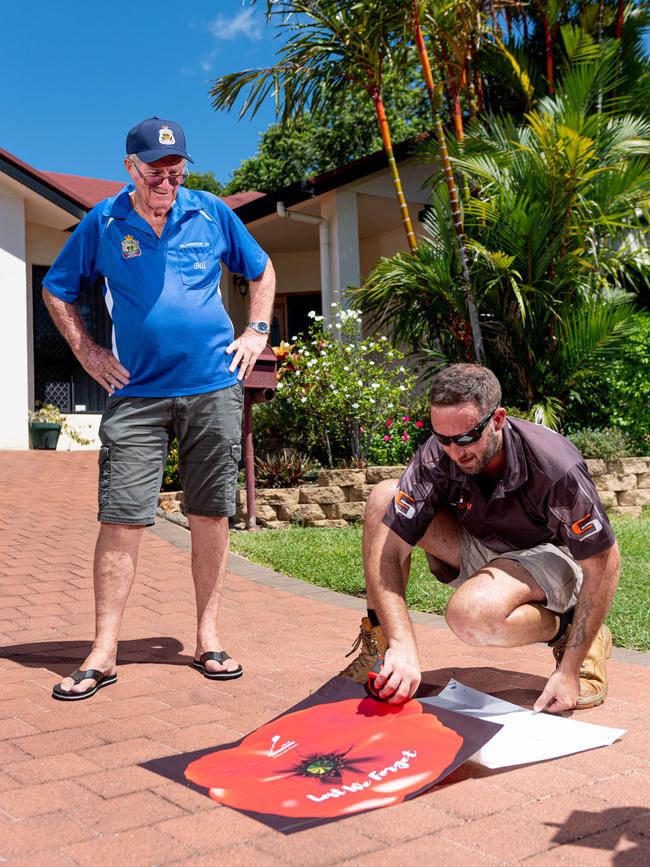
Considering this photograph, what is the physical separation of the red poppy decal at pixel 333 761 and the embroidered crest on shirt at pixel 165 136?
203 centimetres

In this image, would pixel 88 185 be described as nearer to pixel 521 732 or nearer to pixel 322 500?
pixel 322 500

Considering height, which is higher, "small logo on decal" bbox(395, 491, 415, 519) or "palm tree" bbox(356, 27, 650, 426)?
"palm tree" bbox(356, 27, 650, 426)

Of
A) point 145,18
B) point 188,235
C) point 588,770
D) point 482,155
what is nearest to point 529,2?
point 482,155

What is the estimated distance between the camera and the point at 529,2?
10.9 m

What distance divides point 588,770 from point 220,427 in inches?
71.5

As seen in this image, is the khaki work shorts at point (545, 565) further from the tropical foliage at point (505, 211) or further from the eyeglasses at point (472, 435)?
the tropical foliage at point (505, 211)

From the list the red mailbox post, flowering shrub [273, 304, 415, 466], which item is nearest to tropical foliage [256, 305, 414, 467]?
flowering shrub [273, 304, 415, 466]

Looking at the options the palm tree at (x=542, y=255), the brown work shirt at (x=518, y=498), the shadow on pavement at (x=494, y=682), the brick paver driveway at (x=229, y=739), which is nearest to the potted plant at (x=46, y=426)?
the palm tree at (x=542, y=255)

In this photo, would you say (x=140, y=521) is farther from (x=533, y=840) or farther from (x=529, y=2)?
(x=529, y=2)

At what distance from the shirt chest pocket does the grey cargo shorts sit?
16.7 inches

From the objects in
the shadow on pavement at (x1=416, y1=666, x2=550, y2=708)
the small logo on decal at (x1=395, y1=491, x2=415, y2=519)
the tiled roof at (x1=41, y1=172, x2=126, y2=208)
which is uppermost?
the tiled roof at (x1=41, y1=172, x2=126, y2=208)

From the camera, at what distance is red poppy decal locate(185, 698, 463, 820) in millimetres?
2238

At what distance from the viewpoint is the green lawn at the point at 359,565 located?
445 centimetres

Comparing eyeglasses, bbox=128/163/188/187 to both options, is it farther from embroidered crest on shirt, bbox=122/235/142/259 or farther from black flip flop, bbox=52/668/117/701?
black flip flop, bbox=52/668/117/701
